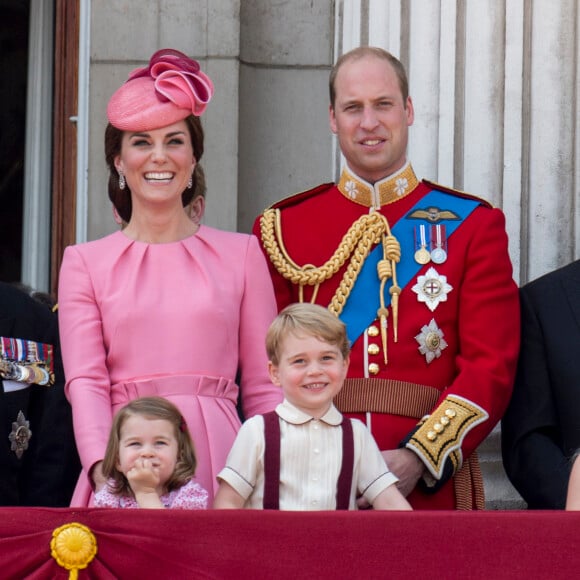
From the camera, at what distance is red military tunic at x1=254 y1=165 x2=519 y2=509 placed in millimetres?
4145

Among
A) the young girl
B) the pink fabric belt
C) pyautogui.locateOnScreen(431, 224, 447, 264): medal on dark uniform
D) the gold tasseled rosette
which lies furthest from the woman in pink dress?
the gold tasseled rosette

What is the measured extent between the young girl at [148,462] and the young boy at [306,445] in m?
0.08

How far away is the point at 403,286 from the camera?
4.36 meters

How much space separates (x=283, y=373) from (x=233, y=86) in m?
2.14

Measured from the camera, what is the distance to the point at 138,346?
3.96 metres

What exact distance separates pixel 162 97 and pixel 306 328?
0.74 m

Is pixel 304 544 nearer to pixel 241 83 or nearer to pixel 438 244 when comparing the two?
pixel 438 244

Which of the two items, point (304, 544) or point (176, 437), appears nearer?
point (304, 544)

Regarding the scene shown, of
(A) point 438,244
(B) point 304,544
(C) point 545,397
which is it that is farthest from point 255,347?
(B) point 304,544

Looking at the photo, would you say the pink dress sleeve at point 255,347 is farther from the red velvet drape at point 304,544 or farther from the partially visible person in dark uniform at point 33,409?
the red velvet drape at point 304,544

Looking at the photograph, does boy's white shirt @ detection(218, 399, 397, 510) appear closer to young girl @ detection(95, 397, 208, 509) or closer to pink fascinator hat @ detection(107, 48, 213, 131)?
young girl @ detection(95, 397, 208, 509)

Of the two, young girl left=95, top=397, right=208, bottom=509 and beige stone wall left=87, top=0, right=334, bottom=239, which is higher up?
beige stone wall left=87, top=0, right=334, bottom=239

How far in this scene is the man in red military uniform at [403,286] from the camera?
13.6 ft

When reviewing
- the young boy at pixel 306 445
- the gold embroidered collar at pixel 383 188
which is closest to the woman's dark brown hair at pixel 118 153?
the gold embroidered collar at pixel 383 188
